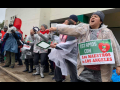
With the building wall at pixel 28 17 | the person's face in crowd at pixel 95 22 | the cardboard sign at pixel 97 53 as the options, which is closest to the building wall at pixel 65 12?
the building wall at pixel 28 17

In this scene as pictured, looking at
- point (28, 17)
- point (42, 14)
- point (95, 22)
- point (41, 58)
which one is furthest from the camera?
point (28, 17)

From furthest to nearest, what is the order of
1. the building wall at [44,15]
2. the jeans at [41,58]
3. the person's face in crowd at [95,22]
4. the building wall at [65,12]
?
1. the building wall at [44,15]
2. the building wall at [65,12]
3. the jeans at [41,58]
4. the person's face in crowd at [95,22]

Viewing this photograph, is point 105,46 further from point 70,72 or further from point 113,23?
point 113,23

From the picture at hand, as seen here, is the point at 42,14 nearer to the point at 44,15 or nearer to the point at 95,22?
the point at 44,15

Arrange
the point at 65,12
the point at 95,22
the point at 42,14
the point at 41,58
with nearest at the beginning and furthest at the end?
the point at 95,22, the point at 41,58, the point at 65,12, the point at 42,14

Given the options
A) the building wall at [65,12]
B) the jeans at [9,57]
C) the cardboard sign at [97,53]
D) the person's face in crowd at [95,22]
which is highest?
the building wall at [65,12]

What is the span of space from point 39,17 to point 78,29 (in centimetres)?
895

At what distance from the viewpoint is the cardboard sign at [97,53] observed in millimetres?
1637

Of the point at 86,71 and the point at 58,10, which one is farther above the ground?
the point at 58,10

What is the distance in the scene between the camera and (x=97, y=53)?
1.68 m

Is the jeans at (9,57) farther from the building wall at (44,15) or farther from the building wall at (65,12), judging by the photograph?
the building wall at (65,12)

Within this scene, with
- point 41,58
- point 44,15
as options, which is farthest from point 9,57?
point 44,15

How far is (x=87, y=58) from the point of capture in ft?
5.73
